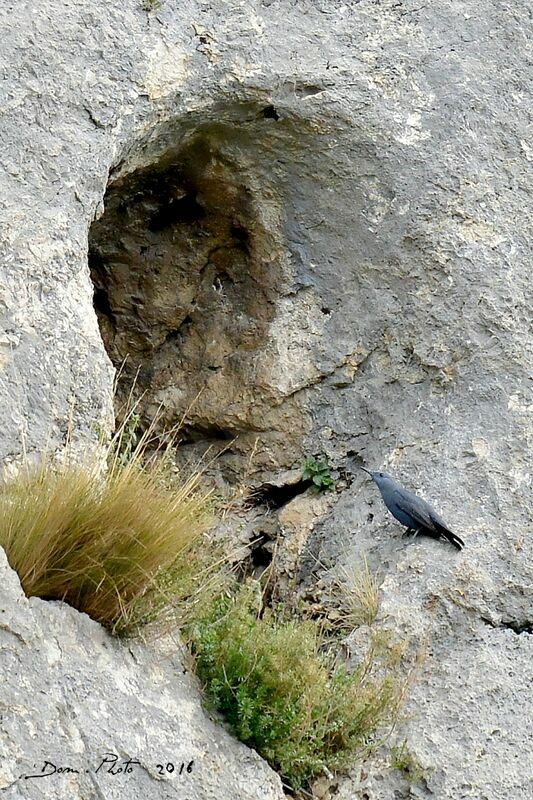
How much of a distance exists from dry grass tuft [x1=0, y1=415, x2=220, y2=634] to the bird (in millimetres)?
1203

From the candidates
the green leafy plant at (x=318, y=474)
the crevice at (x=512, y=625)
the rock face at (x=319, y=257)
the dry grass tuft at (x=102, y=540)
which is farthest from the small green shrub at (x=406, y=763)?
the green leafy plant at (x=318, y=474)

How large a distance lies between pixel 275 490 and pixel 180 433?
0.64 meters

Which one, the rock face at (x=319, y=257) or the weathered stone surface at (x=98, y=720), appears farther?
the rock face at (x=319, y=257)

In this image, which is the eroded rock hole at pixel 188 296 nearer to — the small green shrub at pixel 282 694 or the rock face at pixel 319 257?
the rock face at pixel 319 257

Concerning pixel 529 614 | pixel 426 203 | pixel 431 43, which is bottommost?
pixel 529 614

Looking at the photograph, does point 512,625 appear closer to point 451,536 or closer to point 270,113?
point 451,536

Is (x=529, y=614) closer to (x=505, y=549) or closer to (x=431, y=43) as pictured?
(x=505, y=549)

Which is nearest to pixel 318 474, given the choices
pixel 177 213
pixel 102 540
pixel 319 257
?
pixel 319 257

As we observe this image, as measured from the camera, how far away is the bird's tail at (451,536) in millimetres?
5723

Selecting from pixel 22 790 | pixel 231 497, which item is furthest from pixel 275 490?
pixel 22 790

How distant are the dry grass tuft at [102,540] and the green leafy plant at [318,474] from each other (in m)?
1.60

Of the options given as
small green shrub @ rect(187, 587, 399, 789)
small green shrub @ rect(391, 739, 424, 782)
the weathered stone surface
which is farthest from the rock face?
the weathered stone surface

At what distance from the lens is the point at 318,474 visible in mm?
6535

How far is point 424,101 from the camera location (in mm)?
6625
